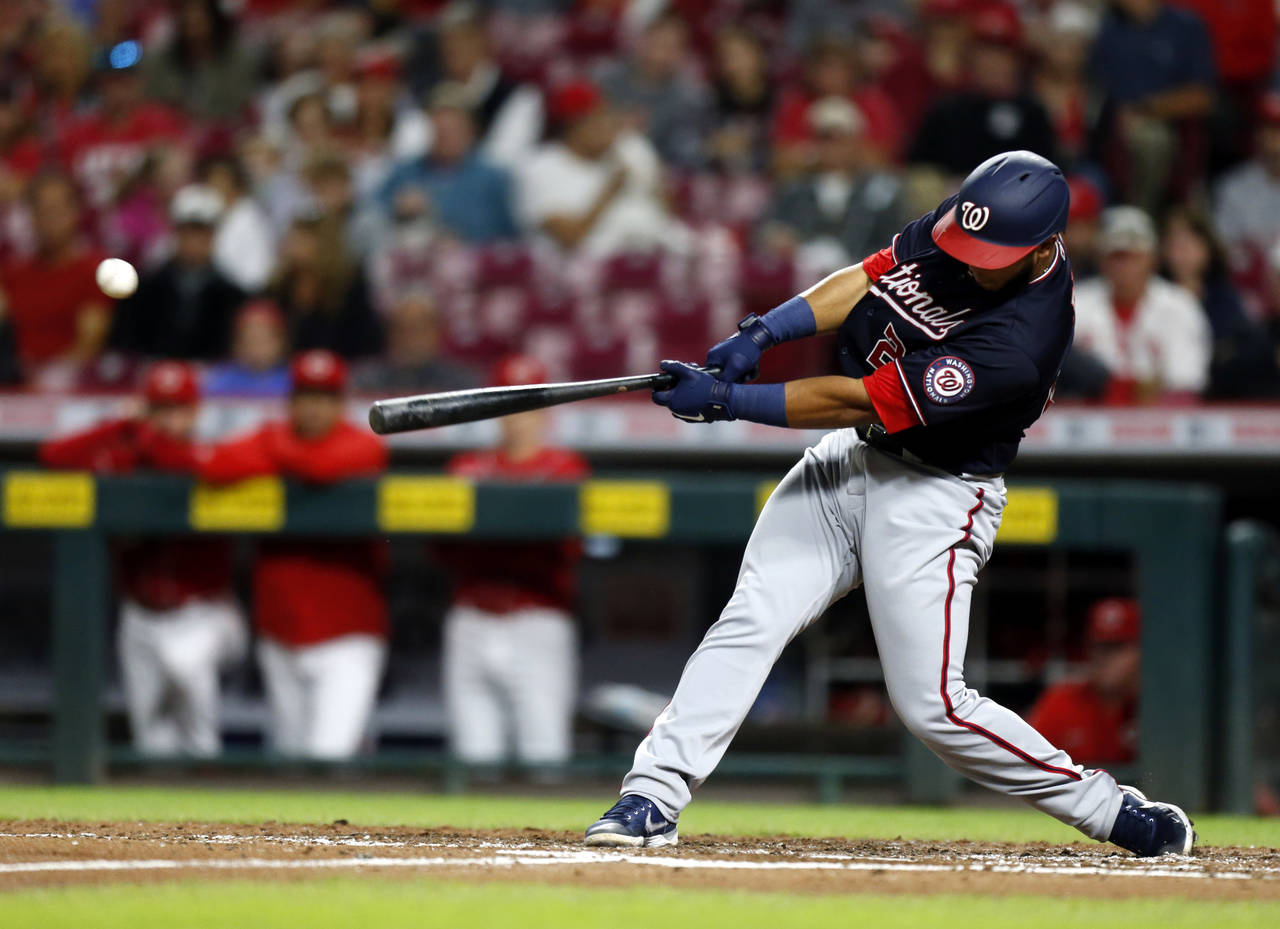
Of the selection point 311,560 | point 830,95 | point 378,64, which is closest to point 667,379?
point 311,560

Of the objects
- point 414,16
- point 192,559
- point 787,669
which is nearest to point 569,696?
point 787,669

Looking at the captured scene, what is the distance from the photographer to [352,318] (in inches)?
274

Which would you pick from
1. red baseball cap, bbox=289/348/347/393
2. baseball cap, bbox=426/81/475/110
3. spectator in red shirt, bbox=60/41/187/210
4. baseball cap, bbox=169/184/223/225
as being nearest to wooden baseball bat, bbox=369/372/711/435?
red baseball cap, bbox=289/348/347/393

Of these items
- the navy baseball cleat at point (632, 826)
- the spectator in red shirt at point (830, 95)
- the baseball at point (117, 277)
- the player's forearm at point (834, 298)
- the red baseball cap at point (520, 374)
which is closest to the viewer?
the navy baseball cleat at point (632, 826)

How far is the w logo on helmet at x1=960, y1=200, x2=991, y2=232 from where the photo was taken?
3.05 m

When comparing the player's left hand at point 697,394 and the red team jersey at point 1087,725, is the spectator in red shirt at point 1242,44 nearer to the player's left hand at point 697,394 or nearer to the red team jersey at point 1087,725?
the red team jersey at point 1087,725

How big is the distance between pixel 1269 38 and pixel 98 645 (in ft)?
20.4

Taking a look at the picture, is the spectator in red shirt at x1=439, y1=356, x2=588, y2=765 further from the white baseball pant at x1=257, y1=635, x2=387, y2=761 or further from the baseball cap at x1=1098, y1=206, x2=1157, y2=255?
the baseball cap at x1=1098, y1=206, x2=1157, y2=255

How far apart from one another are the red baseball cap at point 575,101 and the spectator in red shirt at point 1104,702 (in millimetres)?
3777

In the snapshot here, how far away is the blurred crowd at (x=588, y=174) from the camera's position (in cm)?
674

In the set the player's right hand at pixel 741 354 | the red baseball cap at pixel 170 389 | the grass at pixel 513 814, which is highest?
the red baseball cap at pixel 170 389

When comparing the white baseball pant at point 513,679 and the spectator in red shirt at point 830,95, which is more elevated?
the spectator in red shirt at point 830,95

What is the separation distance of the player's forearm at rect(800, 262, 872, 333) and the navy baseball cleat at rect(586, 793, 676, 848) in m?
1.01

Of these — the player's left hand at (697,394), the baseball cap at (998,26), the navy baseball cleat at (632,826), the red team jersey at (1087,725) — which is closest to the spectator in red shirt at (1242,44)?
the baseball cap at (998,26)
